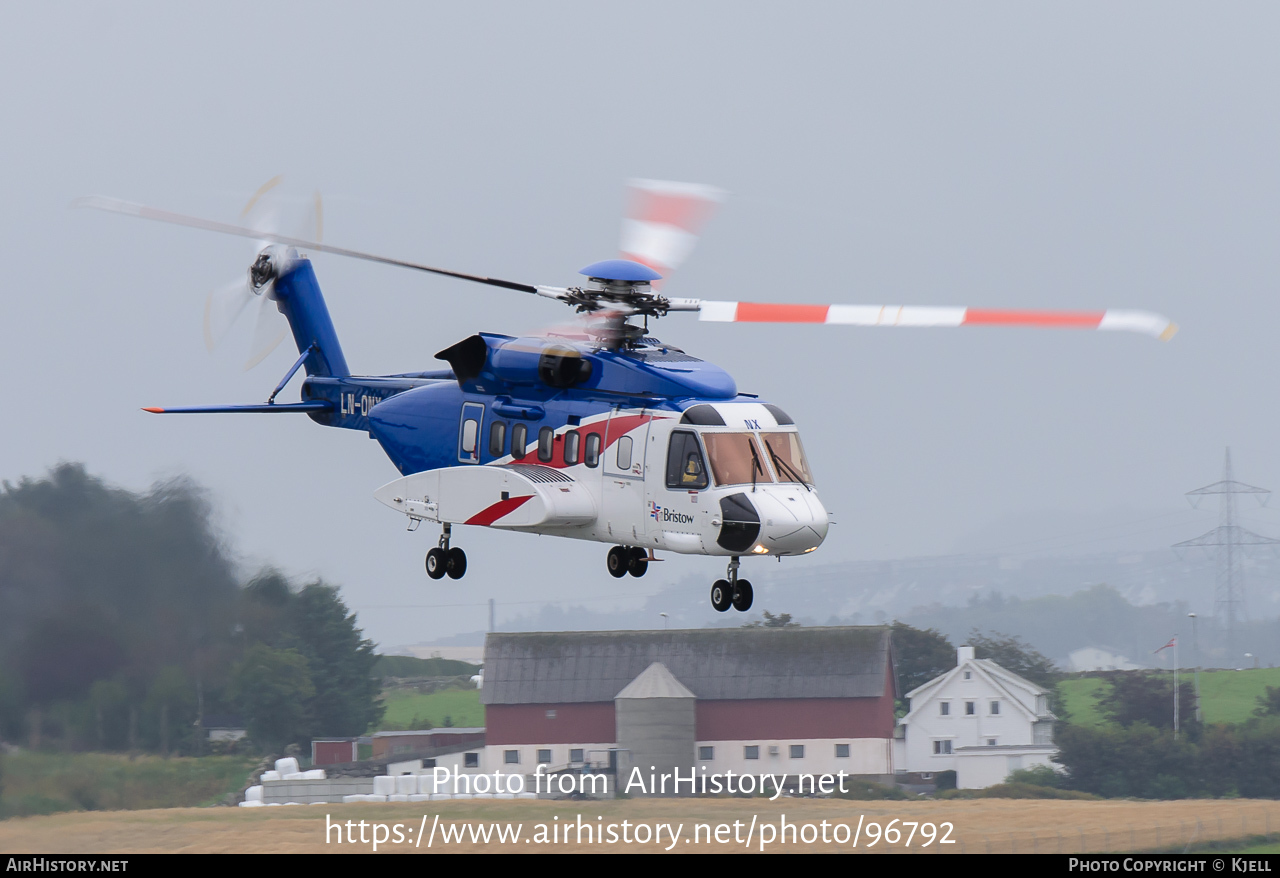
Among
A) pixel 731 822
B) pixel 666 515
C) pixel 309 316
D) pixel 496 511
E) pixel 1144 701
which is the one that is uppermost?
pixel 309 316

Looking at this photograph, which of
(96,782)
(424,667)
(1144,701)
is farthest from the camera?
(1144,701)

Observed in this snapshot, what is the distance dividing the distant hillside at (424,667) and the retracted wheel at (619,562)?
51.1m

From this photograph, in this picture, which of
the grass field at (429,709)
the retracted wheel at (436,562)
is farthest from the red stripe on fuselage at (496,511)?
the grass field at (429,709)

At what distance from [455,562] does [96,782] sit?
54.2 ft

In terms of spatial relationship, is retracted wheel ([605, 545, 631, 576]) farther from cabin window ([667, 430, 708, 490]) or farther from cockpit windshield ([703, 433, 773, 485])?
cockpit windshield ([703, 433, 773, 485])

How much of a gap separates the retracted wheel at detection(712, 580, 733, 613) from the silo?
4281 centimetres

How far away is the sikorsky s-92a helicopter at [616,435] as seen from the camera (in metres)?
19.4

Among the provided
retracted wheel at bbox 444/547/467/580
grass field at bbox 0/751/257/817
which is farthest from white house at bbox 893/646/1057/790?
retracted wheel at bbox 444/547/467/580

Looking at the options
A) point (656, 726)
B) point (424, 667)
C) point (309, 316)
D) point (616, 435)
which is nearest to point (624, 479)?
point (616, 435)

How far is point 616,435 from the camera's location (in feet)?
67.9

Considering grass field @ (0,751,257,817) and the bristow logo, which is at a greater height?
the bristow logo

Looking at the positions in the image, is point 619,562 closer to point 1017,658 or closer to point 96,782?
point 96,782

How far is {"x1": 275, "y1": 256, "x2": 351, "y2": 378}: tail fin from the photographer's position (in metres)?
26.5

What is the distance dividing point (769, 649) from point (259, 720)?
961 inches
